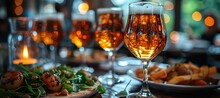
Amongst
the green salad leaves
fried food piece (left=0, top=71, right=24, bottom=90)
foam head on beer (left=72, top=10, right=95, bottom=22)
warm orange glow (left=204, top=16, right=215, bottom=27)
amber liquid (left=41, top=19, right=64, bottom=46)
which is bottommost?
warm orange glow (left=204, top=16, right=215, bottom=27)

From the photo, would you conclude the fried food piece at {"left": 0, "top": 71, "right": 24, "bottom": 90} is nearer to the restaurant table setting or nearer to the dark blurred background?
the restaurant table setting

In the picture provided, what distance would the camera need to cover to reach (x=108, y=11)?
Result: 1.28 m

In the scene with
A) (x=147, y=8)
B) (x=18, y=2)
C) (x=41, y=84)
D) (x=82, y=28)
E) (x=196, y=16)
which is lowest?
(x=196, y=16)

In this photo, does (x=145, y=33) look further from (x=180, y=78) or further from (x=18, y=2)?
(x=18, y=2)

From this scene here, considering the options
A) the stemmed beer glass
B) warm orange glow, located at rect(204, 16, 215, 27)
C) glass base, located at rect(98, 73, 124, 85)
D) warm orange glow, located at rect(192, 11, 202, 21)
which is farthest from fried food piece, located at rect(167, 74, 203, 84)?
warm orange glow, located at rect(192, 11, 202, 21)

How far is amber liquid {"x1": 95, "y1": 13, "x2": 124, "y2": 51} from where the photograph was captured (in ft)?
4.10

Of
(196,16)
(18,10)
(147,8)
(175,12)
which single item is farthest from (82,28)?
(18,10)

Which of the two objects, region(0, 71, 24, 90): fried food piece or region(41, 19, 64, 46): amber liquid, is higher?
region(41, 19, 64, 46): amber liquid

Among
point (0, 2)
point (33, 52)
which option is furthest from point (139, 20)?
point (0, 2)

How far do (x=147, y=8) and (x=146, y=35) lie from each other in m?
0.09

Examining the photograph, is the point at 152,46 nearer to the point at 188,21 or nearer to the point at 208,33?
the point at 208,33

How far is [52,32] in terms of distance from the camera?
1.63 metres

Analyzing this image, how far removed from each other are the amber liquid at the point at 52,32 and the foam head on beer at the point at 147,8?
773 mm

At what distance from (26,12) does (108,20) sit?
27.4ft
